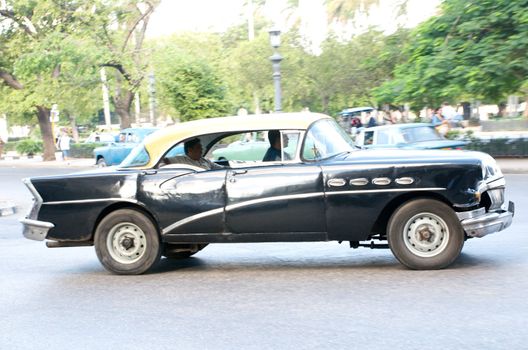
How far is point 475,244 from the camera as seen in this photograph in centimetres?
920

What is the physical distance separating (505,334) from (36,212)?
5.36m

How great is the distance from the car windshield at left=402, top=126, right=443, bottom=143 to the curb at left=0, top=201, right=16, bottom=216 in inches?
361

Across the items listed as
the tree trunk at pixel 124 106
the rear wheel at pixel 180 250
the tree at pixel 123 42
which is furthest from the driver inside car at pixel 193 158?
the tree trunk at pixel 124 106

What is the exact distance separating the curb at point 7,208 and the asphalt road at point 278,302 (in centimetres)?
718

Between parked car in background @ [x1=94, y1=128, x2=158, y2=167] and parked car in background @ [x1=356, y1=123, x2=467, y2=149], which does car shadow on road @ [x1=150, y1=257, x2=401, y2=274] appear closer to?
parked car in background @ [x1=356, y1=123, x2=467, y2=149]

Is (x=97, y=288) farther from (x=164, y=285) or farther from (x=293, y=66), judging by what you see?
(x=293, y=66)

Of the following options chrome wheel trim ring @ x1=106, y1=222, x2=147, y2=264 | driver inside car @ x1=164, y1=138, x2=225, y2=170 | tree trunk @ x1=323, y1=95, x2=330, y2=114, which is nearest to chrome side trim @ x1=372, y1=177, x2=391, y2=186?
driver inside car @ x1=164, y1=138, x2=225, y2=170

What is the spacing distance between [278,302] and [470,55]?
53.5 feet

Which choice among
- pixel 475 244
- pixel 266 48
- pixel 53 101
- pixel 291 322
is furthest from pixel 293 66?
pixel 291 322

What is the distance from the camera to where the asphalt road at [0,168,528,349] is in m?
5.60

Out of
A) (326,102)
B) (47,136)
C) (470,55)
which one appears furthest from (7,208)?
(47,136)

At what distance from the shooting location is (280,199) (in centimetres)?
779

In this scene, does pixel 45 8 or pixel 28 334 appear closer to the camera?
pixel 28 334

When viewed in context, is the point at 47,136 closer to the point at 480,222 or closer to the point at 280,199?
the point at 280,199
